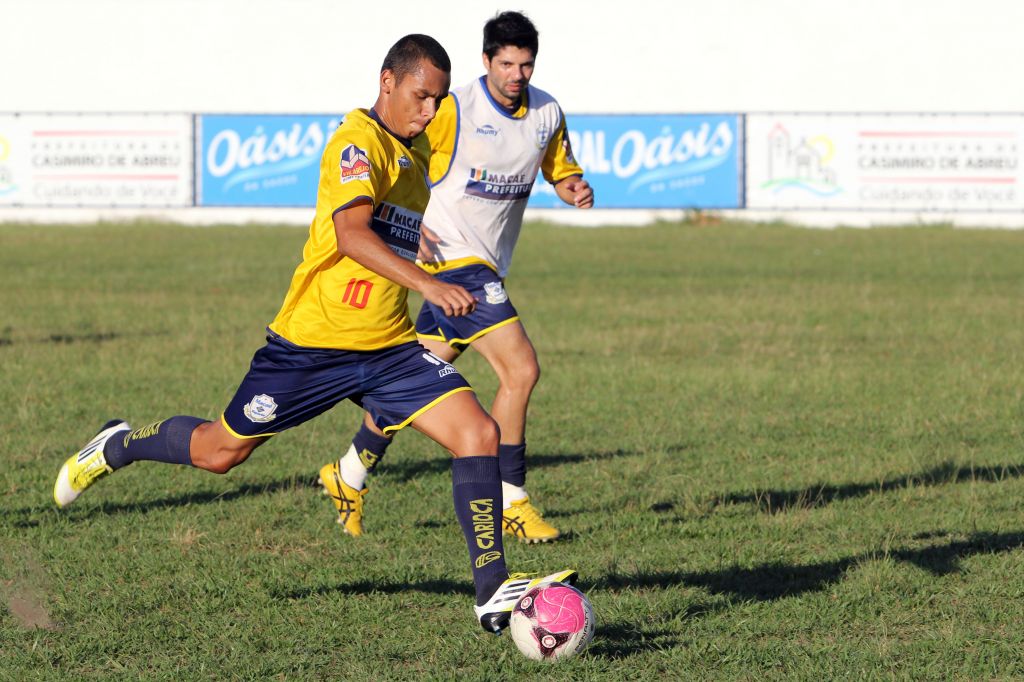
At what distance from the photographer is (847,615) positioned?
5422 mm

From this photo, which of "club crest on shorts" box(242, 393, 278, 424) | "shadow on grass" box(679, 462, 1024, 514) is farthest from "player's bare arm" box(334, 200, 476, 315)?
"shadow on grass" box(679, 462, 1024, 514)

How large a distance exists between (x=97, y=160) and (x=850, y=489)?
2635 cm

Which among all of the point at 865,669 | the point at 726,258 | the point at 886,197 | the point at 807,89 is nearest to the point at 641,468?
the point at 865,669

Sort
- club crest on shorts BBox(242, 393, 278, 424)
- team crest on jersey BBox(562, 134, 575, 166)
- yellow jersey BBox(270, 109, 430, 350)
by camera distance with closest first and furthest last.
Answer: yellow jersey BBox(270, 109, 430, 350) → club crest on shorts BBox(242, 393, 278, 424) → team crest on jersey BBox(562, 134, 575, 166)

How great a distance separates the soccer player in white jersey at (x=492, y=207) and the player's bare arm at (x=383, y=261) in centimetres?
180

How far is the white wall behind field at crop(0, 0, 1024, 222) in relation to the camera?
123 ft

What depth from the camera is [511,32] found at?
6.84m

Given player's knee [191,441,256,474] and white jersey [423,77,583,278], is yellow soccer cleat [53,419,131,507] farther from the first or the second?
white jersey [423,77,583,278]

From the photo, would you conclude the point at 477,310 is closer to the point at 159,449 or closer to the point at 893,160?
the point at 159,449

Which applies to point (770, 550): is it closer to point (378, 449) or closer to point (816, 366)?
point (378, 449)

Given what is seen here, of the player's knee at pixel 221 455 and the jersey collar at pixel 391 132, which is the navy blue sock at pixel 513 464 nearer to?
the player's knee at pixel 221 455

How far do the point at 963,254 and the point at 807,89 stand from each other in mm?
14496

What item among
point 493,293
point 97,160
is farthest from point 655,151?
point 493,293

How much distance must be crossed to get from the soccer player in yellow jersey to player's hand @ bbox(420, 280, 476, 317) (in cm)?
4
